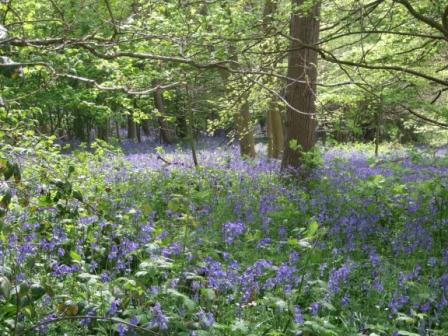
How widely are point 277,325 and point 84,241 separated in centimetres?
201

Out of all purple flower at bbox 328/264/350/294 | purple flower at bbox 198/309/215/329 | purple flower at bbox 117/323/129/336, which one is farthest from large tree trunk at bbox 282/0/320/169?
purple flower at bbox 117/323/129/336

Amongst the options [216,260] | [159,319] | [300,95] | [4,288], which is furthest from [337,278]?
[300,95]

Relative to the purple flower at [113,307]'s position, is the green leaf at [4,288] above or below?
above

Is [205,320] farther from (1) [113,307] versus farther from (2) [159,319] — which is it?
(1) [113,307]

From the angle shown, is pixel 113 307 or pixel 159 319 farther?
pixel 113 307

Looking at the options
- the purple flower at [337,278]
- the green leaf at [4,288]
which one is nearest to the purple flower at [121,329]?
the green leaf at [4,288]

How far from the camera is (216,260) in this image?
447 cm

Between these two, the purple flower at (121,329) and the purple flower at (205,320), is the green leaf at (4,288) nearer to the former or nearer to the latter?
the purple flower at (121,329)

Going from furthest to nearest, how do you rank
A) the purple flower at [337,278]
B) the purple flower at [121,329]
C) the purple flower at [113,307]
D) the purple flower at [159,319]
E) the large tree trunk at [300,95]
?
the large tree trunk at [300,95], the purple flower at [337,278], the purple flower at [113,307], the purple flower at [121,329], the purple flower at [159,319]

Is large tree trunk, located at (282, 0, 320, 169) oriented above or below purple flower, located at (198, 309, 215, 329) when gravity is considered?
above

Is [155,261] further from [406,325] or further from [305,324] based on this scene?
[406,325]

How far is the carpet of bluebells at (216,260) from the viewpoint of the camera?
2.88 metres

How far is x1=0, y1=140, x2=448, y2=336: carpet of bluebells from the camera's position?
9.43ft

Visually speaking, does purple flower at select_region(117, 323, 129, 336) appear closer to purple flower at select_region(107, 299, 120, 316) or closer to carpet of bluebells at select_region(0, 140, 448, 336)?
carpet of bluebells at select_region(0, 140, 448, 336)
